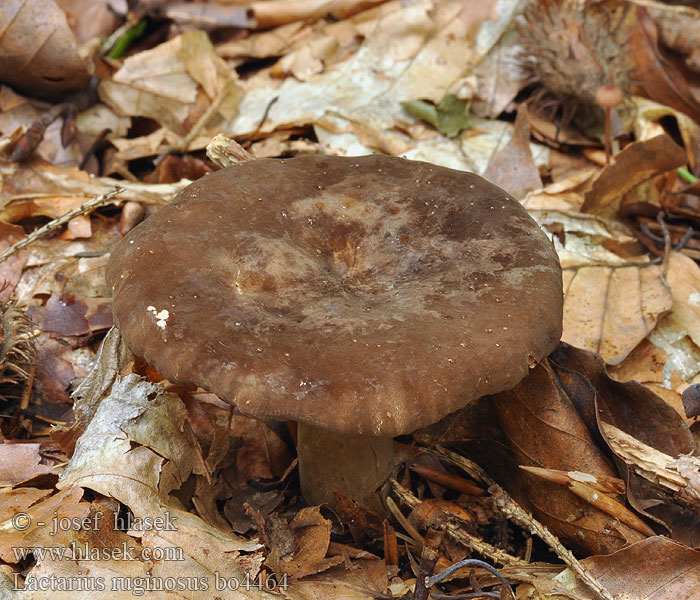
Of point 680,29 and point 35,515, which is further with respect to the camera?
point 680,29

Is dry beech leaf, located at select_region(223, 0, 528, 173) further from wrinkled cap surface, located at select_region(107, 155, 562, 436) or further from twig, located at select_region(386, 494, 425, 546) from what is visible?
twig, located at select_region(386, 494, 425, 546)

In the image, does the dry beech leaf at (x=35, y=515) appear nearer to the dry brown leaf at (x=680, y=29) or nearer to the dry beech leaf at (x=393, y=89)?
the dry beech leaf at (x=393, y=89)

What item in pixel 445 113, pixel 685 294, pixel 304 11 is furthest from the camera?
pixel 304 11

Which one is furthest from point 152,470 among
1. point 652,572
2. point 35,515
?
point 652,572

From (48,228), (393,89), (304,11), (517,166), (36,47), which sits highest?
(36,47)

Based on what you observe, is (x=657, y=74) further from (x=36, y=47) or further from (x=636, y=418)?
(x=36, y=47)

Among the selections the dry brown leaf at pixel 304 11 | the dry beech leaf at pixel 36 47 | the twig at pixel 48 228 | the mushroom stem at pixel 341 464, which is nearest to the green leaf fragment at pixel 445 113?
the dry brown leaf at pixel 304 11

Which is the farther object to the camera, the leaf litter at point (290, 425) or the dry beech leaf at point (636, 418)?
the dry beech leaf at point (636, 418)
